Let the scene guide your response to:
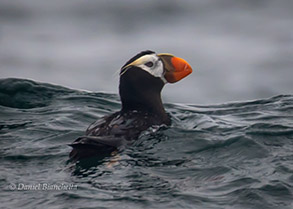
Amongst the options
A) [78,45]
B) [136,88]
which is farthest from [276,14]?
[136,88]

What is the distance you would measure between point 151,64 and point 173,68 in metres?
0.37

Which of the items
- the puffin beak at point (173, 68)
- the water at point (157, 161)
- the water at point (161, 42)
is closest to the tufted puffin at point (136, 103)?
the puffin beak at point (173, 68)

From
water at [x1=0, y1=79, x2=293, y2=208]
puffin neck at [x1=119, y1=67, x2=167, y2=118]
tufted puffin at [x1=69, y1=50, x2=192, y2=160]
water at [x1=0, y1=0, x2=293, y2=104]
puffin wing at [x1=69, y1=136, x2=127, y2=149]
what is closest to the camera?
water at [x1=0, y1=79, x2=293, y2=208]

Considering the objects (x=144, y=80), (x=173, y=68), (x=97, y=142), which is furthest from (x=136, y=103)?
(x=97, y=142)

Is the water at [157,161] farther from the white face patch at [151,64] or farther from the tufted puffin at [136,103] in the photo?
the white face patch at [151,64]

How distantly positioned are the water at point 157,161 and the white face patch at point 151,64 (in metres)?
0.65

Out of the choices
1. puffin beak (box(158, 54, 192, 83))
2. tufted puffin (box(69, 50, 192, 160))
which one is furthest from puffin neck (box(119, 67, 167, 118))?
puffin beak (box(158, 54, 192, 83))

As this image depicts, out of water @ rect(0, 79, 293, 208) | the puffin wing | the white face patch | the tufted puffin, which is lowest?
water @ rect(0, 79, 293, 208)

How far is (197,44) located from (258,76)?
1771 mm

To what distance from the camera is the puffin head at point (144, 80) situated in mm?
7848

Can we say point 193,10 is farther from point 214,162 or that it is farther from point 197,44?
→ point 214,162

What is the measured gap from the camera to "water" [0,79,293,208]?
566cm

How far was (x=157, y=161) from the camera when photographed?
6.75 metres

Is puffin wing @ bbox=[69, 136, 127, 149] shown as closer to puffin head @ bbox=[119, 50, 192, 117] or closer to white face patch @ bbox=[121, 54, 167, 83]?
puffin head @ bbox=[119, 50, 192, 117]
